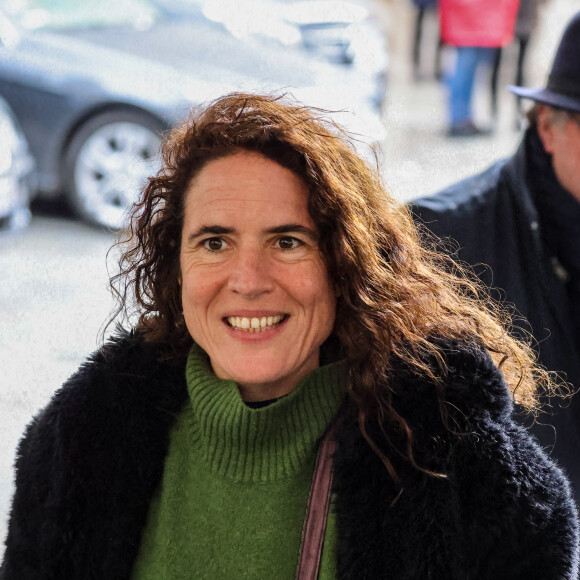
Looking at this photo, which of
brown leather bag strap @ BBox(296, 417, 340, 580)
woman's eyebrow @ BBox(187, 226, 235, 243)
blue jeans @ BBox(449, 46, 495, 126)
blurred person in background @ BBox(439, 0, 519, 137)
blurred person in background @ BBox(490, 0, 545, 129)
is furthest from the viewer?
blurred person in background @ BBox(490, 0, 545, 129)

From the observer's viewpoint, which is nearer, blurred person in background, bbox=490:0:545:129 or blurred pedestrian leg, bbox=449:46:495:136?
blurred pedestrian leg, bbox=449:46:495:136

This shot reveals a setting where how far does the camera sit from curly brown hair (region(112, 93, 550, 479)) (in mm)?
1949

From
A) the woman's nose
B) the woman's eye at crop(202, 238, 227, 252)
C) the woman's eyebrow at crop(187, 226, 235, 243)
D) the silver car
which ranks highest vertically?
the silver car

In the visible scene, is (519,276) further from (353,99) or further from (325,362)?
(353,99)

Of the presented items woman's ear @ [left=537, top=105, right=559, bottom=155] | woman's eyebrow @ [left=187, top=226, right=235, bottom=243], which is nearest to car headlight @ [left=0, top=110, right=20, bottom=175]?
woman's ear @ [left=537, top=105, right=559, bottom=155]

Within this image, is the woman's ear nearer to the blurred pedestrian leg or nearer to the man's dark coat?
the man's dark coat

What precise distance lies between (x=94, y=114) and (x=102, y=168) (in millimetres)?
362

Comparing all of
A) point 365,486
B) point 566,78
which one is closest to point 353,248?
point 365,486

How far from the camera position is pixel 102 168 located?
6184 mm

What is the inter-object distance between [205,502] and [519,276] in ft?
3.99

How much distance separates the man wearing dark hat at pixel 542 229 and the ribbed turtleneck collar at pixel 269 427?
0.90 m

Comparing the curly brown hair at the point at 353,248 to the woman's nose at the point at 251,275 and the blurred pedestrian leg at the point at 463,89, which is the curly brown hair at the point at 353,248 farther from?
the blurred pedestrian leg at the point at 463,89

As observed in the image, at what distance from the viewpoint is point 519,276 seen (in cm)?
280

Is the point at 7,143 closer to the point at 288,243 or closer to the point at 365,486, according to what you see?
the point at 288,243
